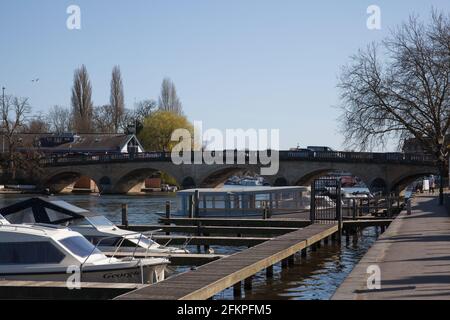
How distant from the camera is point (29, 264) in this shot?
781 inches

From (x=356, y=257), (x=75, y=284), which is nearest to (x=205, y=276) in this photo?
(x=75, y=284)

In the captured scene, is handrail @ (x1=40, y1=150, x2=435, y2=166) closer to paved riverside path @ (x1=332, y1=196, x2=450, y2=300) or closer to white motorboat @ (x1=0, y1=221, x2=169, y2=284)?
paved riverside path @ (x1=332, y1=196, x2=450, y2=300)

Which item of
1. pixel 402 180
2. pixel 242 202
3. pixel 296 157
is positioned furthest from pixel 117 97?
pixel 242 202

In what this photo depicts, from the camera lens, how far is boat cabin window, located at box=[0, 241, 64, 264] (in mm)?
19859

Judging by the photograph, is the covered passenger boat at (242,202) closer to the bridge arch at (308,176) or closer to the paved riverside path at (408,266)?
the paved riverside path at (408,266)

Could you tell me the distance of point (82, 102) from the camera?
138 m

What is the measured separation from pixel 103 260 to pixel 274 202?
25.8 meters

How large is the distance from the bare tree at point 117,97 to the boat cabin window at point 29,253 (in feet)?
377

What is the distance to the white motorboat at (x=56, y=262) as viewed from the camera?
19.5 meters

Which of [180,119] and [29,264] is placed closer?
[29,264]

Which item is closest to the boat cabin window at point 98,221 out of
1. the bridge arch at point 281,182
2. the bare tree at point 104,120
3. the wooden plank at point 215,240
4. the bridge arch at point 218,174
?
the wooden plank at point 215,240
